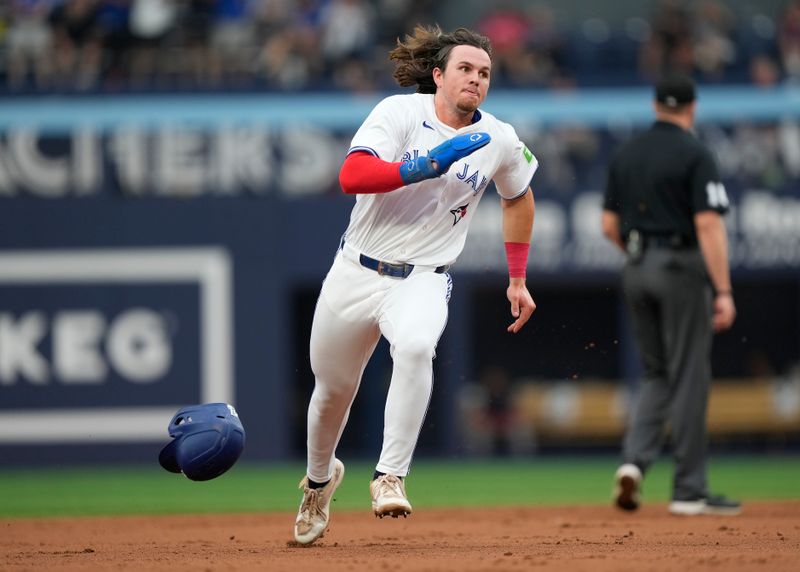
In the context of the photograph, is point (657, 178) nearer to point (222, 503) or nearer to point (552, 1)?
point (222, 503)

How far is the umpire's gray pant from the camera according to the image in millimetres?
7828

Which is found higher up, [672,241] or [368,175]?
[368,175]

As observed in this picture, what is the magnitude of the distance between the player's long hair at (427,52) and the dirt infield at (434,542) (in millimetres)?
2125

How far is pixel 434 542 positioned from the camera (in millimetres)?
6570

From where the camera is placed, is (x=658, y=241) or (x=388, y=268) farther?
(x=658, y=241)

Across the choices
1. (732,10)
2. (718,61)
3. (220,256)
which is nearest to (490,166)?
(220,256)

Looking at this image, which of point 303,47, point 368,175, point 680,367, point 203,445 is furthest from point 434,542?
point 303,47

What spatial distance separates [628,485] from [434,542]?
172 centimetres

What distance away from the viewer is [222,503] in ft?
33.6

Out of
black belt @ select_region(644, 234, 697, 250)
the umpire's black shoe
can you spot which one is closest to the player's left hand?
black belt @ select_region(644, 234, 697, 250)

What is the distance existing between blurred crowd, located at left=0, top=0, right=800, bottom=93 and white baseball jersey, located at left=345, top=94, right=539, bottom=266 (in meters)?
9.37

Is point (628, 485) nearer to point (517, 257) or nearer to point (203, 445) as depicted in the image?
point (517, 257)

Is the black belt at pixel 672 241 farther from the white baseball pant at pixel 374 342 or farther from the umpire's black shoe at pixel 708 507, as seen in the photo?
the white baseball pant at pixel 374 342

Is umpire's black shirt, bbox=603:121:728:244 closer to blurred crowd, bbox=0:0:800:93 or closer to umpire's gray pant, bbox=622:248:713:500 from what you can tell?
umpire's gray pant, bbox=622:248:713:500
